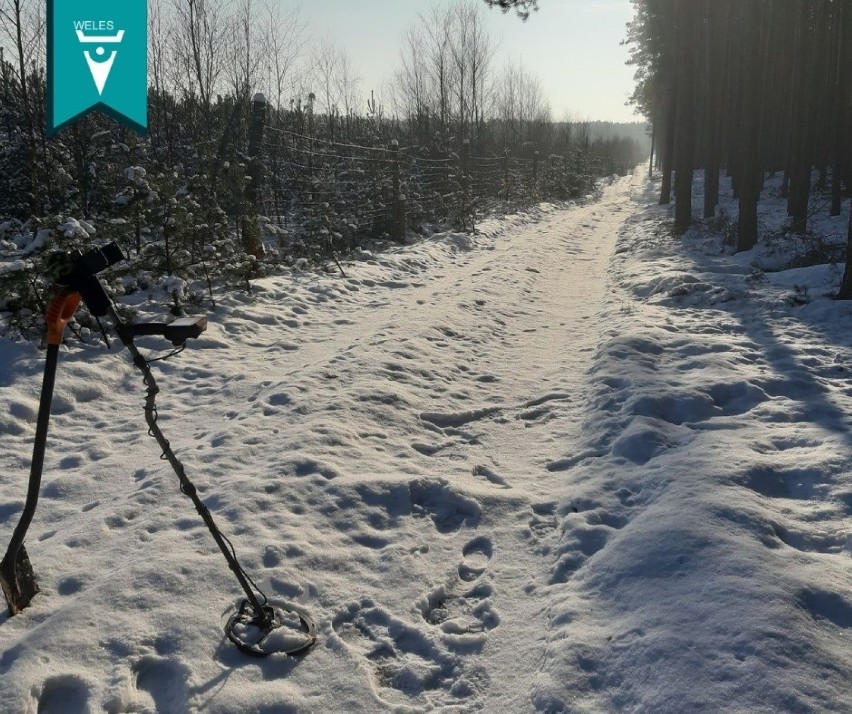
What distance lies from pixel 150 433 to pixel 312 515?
4.49 feet

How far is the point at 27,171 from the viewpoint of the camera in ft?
41.0

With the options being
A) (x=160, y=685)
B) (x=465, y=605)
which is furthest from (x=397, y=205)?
(x=160, y=685)

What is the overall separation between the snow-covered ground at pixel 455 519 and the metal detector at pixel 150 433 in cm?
8

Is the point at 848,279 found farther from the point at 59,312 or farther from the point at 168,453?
the point at 59,312

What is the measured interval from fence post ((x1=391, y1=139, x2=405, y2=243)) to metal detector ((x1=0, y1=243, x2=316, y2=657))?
12.1 m

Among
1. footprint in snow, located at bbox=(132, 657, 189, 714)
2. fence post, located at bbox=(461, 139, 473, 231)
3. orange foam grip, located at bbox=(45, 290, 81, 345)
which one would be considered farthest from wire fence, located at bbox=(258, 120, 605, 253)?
footprint in snow, located at bbox=(132, 657, 189, 714)

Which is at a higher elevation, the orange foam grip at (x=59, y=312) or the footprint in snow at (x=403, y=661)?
the orange foam grip at (x=59, y=312)

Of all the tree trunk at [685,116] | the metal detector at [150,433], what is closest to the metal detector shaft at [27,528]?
the metal detector at [150,433]

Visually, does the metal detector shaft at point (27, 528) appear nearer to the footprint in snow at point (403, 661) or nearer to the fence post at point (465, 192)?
the footprint in snow at point (403, 661)

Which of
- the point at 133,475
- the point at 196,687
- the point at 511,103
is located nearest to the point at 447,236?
the point at 133,475

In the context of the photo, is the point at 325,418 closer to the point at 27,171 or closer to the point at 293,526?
the point at 293,526

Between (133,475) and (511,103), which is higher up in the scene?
(511,103)

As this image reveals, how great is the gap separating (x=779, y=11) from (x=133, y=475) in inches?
881

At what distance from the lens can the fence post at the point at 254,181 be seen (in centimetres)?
884
